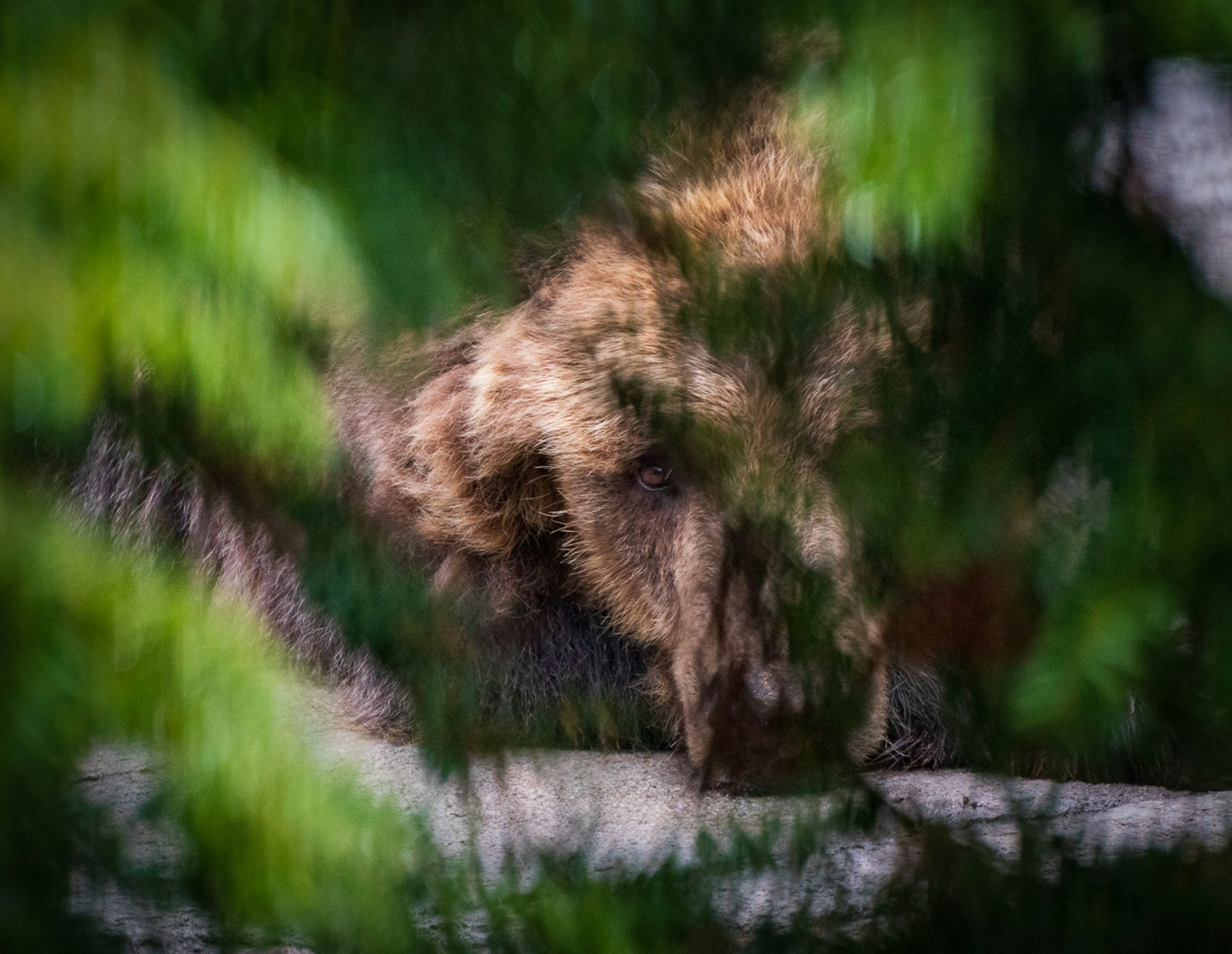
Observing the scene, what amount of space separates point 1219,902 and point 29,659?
1071 millimetres

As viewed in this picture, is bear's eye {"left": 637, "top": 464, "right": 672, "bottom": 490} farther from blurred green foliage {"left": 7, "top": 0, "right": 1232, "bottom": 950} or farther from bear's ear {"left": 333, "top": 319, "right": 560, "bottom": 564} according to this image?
blurred green foliage {"left": 7, "top": 0, "right": 1232, "bottom": 950}

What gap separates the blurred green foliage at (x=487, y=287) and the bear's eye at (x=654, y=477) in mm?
508

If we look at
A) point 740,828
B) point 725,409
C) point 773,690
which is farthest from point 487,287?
point 740,828

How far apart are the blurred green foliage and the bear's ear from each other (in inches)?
8.4

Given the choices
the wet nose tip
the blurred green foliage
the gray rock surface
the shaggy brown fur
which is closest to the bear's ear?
A: the shaggy brown fur

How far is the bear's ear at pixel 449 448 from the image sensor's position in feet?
4.36

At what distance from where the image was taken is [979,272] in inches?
38.2

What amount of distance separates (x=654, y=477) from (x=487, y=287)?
64 centimetres

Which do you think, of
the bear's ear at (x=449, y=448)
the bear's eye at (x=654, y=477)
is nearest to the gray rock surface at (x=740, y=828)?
the bear's ear at (x=449, y=448)

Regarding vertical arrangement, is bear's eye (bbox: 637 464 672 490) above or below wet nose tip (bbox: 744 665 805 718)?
above

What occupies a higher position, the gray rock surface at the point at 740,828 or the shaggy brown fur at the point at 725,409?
the shaggy brown fur at the point at 725,409

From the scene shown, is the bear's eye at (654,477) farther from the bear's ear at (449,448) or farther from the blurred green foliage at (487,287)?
the blurred green foliage at (487,287)

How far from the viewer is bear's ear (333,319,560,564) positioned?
1.33m

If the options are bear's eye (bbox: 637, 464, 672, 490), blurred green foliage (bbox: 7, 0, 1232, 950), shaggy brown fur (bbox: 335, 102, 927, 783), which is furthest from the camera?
bear's eye (bbox: 637, 464, 672, 490)
